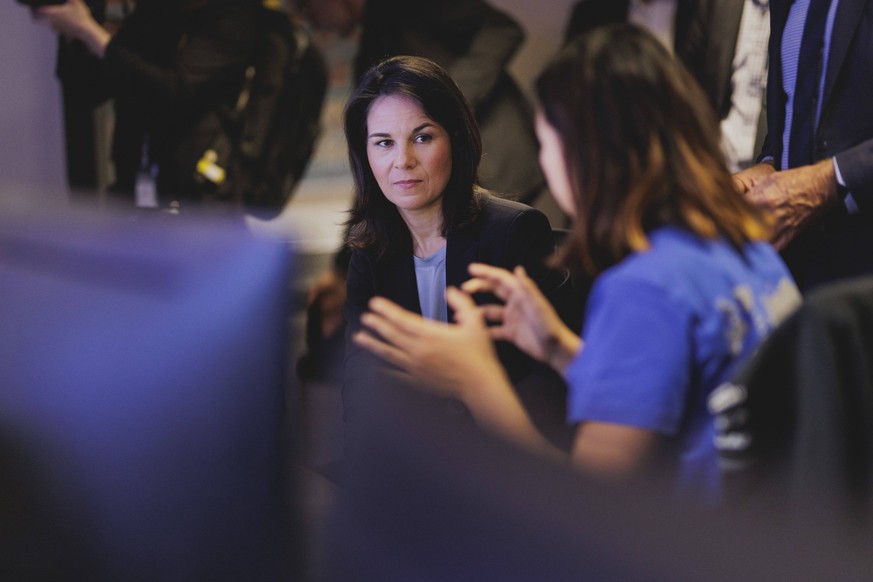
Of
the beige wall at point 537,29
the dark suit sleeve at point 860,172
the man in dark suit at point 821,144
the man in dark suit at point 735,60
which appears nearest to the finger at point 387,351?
the man in dark suit at point 821,144

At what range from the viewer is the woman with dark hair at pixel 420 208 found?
1521 mm

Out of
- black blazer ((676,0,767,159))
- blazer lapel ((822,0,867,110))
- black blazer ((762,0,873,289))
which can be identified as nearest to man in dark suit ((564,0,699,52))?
black blazer ((676,0,767,159))

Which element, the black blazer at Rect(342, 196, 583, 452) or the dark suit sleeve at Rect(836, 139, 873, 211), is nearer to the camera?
the dark suit sleeve at Rect(836, 139, 873, 211)

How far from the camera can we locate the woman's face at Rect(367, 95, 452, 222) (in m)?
1.51

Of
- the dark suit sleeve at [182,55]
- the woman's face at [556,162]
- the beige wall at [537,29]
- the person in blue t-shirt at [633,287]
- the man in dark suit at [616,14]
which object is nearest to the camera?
the person in blue t-shirt at [633,287]

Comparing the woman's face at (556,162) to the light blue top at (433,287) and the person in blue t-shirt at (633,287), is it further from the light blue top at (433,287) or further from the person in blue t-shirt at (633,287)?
the light blue top at (433,287)

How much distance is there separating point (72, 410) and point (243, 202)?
1.88 metres

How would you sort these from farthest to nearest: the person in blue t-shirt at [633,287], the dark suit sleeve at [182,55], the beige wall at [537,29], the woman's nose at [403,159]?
the beige wall at [537,29] < the dark suit sleeve at [182,55] < the woman's nose at [403,159] < the person in blue t-shirt at [633,287]

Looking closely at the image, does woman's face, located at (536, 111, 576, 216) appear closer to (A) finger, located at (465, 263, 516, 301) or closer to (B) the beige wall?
(A) finger, located at (465, 263, 516, 301)

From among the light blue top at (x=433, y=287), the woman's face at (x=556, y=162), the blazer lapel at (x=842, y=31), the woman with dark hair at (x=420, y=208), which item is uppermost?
the blazer lapel at (x=842, y=31)

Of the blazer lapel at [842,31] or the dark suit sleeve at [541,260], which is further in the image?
the dark suit sleeve at [541,260]

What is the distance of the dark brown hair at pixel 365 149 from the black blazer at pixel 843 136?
546 mm

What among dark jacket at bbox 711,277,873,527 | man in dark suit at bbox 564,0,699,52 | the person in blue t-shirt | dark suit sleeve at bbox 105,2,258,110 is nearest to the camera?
dark jacket at bbox 711,277,873,527

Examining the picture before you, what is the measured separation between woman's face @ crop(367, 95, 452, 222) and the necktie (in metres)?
0.59
